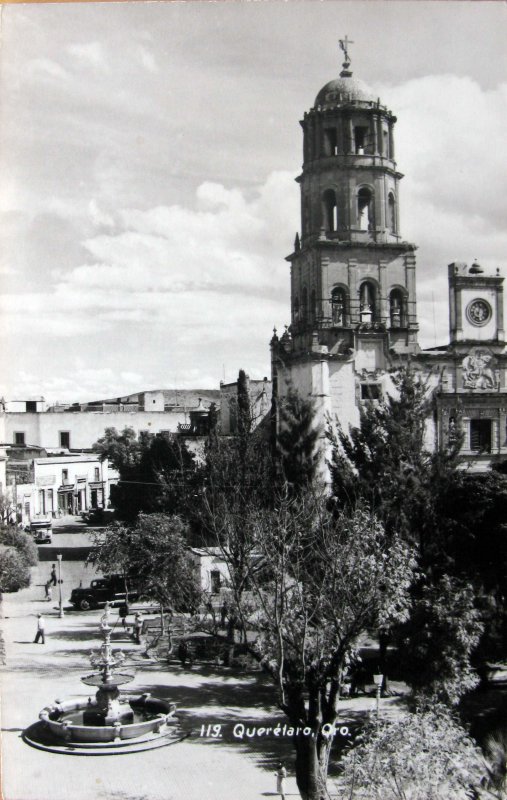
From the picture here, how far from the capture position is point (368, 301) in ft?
102

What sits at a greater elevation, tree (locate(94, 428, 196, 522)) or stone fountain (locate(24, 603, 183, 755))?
tree (locate(94, 428, 196, 522))

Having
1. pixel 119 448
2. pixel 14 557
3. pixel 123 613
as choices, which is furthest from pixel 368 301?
pixel 14 557

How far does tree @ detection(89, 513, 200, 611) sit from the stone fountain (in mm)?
1819

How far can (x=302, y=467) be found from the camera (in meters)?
27.3

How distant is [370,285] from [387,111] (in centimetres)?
549

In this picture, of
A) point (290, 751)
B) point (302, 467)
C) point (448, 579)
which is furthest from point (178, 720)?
point (302, 467)

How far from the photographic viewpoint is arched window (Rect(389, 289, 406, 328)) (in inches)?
1214

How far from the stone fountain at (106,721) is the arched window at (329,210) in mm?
17796

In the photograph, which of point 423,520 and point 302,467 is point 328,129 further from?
point 423,520

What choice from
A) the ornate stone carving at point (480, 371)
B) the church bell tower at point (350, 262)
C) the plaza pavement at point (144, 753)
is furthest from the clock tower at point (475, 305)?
the plaza pavement at point (144, 753)

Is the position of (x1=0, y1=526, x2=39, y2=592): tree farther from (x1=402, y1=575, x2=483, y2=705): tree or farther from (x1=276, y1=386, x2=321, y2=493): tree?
(x1=402, y1=575, x2=483, y2=705): tree

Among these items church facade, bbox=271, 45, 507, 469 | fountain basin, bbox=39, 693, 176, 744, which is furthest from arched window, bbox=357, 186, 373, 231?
fountain basin, bbox=39, 693, 176, 744

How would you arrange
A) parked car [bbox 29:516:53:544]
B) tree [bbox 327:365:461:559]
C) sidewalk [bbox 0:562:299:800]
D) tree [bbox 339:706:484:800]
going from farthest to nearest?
parked car [bbox 29:516:53:544] → tree [bbox 327:365:461:559] → sidewalk [bbox 0:562:299:800] → tree [bbox 339:706:484:800]

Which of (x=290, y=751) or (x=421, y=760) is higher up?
(x=421, y=760)
